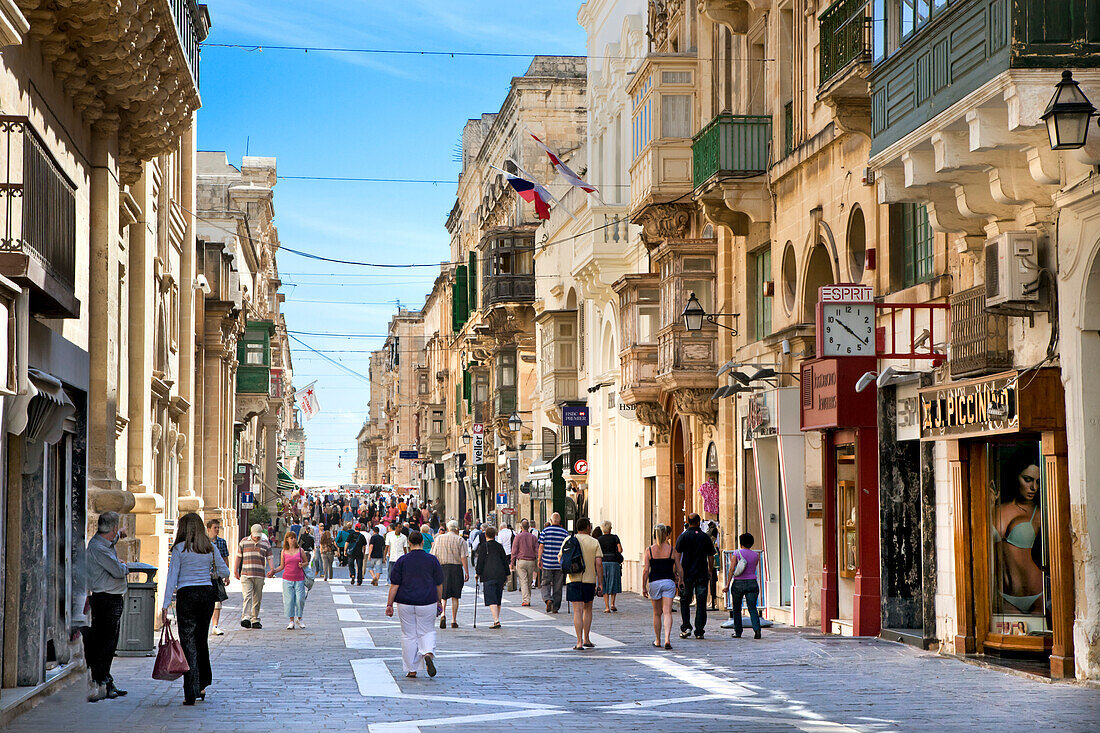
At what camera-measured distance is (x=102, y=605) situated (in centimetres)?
1322

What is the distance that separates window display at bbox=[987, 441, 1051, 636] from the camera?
16.5m

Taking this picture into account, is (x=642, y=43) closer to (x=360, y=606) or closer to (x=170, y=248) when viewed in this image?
(x=170, y=248)

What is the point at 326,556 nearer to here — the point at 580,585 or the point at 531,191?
the point at 531,191

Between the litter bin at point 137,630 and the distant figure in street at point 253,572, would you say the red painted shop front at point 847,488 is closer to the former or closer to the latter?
the distant figure in street at point 253,572

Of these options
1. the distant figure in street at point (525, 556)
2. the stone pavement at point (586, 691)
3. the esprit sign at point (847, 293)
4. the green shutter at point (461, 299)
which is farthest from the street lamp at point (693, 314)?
the green shutter at point (461, 299)

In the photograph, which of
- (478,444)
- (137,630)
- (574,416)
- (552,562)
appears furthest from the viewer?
(478,444)

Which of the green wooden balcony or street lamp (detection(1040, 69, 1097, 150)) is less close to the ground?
the green wooden balcony

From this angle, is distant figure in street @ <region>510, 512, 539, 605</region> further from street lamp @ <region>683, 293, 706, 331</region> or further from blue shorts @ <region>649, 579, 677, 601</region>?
blue shorts @ <region>649, 579, 677, 601</region>

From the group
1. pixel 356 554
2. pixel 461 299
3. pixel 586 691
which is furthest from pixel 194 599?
pixel 461 299

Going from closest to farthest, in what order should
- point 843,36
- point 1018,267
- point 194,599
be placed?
1. point 194,599
2. point 1018,267
3. point 843,36

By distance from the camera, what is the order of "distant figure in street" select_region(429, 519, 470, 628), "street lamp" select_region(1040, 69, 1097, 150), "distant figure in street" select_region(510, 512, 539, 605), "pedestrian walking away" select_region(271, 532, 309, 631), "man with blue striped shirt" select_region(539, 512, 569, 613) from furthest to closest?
"distant figure in street" select_region(510, 512, 539, 605) → "man with blue striped shirt" select_region(539, 512, 569, 613) → "pedestrian walking away" select_region(271, 532, 309, 631) → "distant figure in street" select_region(429, 519, 470, 628) → "street lamp" select_region(1040, 69, 1097, 150)

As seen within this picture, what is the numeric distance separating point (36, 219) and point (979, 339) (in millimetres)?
9774

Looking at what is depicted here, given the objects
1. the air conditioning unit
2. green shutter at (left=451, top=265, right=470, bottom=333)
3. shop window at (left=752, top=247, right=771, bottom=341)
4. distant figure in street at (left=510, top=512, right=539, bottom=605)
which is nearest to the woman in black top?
distant figure in street at (left=510, top=512, right=539, bottom=605)

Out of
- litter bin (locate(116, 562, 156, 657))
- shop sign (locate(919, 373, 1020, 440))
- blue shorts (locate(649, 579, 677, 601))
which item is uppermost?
shop sign (locate(919, 373, 1020, 440))
